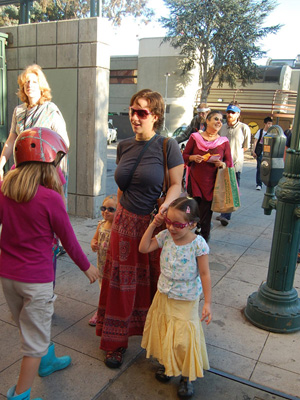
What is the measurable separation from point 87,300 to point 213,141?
250cm

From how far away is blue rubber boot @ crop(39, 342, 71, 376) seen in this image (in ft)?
8.10

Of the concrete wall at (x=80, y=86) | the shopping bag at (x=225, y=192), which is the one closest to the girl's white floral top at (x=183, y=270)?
the shopping bag at (x=225, y=192)

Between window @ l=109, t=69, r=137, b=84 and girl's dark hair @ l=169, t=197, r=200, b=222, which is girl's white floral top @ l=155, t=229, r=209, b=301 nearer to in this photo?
girl's dark hair @ l=169, t=197, r=200, b=222

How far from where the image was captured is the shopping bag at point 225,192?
185 inches

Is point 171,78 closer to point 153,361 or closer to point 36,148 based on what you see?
point 153,361

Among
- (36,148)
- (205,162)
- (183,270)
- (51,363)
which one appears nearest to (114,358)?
(51,363)

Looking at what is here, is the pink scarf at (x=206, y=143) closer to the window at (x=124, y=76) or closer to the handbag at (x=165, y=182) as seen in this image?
the handbag at (x=165, y=182)

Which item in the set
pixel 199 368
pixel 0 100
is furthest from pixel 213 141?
pixel 0 100

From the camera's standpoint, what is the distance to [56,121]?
3.56 meters

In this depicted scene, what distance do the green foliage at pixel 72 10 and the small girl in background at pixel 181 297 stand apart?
2499 centimetres

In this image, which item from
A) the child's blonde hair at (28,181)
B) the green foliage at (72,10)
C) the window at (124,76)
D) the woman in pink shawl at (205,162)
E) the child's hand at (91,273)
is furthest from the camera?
the window at (124,76)

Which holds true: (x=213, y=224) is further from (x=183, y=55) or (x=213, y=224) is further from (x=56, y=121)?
(x=183, y=55)

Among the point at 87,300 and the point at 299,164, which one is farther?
the point at 87,300

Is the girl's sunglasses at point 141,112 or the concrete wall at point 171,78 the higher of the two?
the concrete wall at point 171,78
